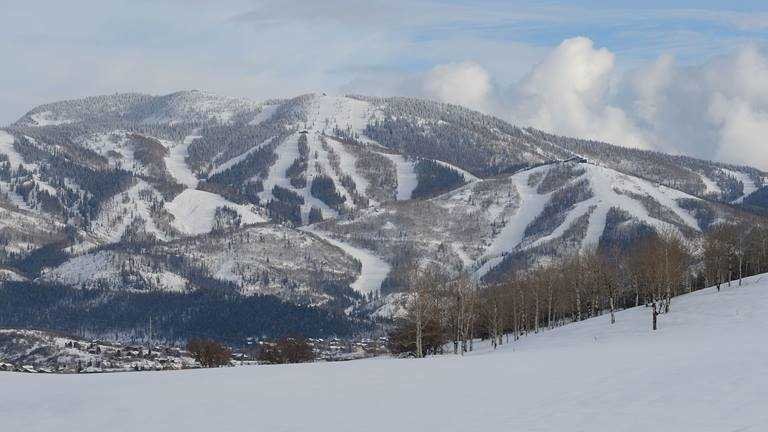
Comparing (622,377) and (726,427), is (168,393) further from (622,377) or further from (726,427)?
(726,427)

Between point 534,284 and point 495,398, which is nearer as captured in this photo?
point 495,398

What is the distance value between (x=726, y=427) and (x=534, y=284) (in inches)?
4735

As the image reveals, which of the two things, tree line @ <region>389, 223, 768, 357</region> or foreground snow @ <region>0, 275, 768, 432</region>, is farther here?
tree line @ <region>389, 223, 768, 357</region>

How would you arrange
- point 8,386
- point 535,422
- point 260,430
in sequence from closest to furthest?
point 535,422
point 260,430
point 8,386

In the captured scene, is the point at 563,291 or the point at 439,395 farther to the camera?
the point at 563,291

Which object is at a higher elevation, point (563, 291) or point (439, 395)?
point (563, 291)

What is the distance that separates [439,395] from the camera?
40.8 m

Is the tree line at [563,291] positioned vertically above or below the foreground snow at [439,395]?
above

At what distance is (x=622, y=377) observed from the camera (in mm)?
41469

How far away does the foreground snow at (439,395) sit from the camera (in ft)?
106

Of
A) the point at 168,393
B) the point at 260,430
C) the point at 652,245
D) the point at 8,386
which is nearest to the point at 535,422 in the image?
the point at 260,430

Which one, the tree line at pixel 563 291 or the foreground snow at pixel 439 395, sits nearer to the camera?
the foreground snow at pixel 439 395

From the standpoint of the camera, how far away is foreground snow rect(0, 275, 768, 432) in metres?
32.3

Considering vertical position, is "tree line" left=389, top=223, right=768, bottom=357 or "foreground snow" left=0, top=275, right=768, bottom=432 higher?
"tree line" left=389, top=223, right=768, bottom=357
